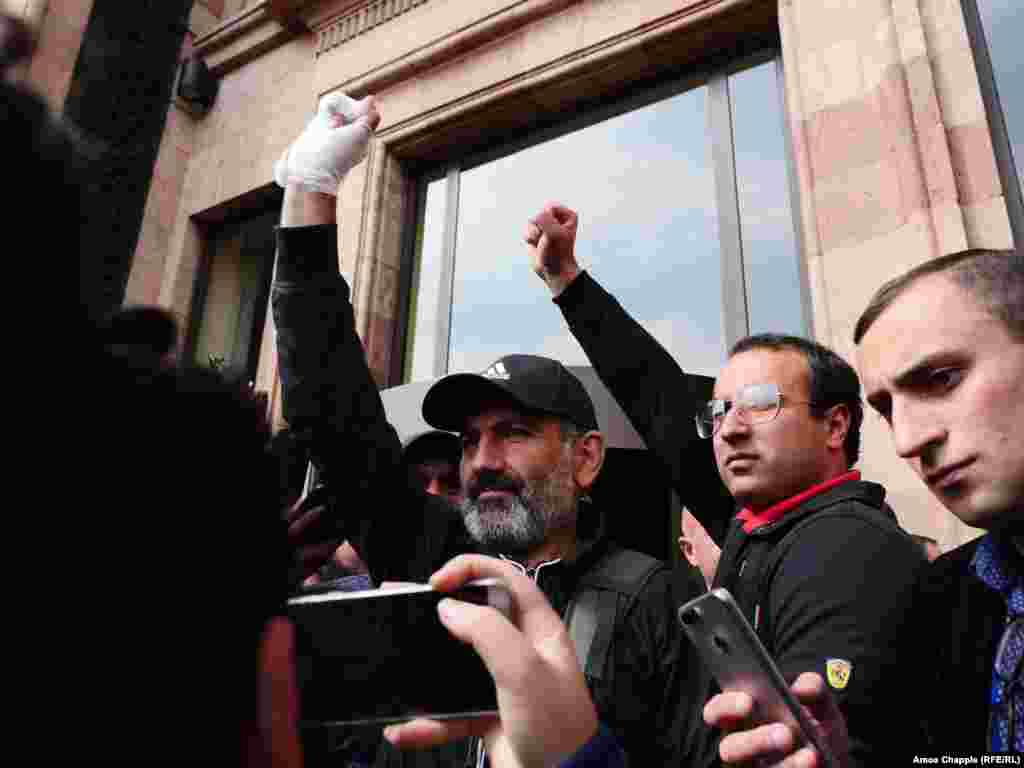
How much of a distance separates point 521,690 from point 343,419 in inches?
63.7

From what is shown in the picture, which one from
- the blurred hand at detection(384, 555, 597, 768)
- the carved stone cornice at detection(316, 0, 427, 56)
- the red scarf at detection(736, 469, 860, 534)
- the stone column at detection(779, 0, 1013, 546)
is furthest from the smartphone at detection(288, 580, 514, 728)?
the carved stone cornice at detection(316, 0, 427, 56)

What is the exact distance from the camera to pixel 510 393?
2.52 m

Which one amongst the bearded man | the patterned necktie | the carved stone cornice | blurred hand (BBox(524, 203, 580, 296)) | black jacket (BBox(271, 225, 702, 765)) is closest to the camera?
the patterned necktie

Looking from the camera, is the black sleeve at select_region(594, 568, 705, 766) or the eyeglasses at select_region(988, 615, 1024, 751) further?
the black sleeve at select_region(594, 568, 705, 766)

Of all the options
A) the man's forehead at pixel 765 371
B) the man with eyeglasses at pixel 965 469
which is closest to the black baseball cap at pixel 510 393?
the man's forehead at pixel 765 371

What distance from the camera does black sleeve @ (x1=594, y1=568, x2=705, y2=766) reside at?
68.2 inches

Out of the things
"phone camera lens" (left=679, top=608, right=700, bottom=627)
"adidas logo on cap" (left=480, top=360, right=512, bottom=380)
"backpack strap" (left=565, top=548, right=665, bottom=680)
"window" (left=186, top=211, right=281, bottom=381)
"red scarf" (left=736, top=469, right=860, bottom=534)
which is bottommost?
"phone camera lens" (left=679, top=608, right=700, bottom=627)

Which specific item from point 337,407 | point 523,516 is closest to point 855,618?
point 523,516

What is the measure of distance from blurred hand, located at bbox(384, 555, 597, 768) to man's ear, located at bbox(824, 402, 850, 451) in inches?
55.0

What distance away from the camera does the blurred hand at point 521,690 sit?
85cm

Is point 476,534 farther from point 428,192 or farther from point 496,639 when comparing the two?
point 428,192

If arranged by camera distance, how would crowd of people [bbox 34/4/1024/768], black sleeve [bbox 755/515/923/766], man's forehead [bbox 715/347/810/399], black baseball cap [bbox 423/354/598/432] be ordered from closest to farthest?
crowd of people [bbox 34/4/1024/768] → black sleeve [bbox 755/515/923/766] → man's forehead [bbox 715/347/810/399] → black baseball cap [bbox 423/354/598/432]

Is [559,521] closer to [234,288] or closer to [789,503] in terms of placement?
[789,503]

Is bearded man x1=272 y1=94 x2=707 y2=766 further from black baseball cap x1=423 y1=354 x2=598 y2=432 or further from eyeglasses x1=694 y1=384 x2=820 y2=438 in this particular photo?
eyeglasses x1=694 y1=384 x2=820 y2=438
